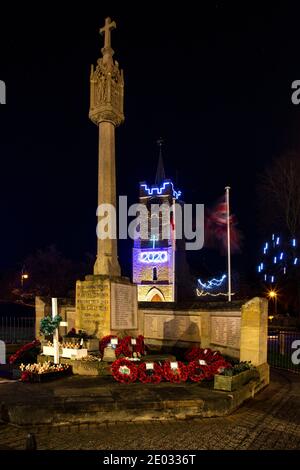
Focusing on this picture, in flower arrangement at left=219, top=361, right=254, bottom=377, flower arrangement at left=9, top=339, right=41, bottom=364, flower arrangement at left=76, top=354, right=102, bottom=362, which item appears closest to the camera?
flower arrangement at left=219, top=361, right=254, bottom=377

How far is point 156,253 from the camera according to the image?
72.3 meters

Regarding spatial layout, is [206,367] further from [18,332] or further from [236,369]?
[18,332]

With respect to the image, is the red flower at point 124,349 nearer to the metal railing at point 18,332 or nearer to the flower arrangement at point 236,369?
the flower arrangement at point 236,369

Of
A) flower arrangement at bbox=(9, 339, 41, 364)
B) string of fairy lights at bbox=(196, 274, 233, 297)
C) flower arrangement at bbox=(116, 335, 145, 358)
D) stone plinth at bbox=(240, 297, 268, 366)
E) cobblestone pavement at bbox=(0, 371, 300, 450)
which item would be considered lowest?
string of fairy lights at bbox=(196, 274, 233, 297)

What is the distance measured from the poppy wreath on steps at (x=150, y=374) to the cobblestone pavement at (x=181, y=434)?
2459 mm

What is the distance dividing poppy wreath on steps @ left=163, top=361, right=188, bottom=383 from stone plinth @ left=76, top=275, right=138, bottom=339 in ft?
12.4

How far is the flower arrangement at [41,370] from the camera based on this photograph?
10.8 m

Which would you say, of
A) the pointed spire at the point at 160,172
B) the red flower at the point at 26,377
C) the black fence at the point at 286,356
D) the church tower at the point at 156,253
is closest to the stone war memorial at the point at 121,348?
the red flower at the point at 26,377

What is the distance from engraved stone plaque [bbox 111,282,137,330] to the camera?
570 inches

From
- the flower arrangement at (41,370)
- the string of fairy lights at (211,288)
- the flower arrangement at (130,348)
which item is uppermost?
the flower arrangement at (130,348)

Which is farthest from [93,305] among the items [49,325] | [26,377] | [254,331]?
[254,331]

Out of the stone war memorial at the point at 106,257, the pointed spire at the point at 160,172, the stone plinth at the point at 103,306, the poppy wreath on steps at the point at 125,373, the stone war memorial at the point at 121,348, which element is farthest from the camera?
the pointed spire at the point at 160,172

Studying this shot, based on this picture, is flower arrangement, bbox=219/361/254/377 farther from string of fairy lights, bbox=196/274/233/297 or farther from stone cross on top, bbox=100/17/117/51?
string of fairy lights, bbox=196/274/233/297

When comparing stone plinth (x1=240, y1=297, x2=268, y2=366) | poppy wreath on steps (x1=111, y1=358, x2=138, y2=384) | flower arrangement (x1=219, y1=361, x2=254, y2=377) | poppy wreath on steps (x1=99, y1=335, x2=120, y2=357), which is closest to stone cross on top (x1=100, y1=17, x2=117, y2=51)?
poppy wreath on steps (x1=99, y1=335, x2=120, y2=357)
